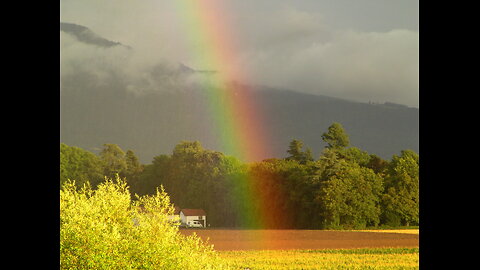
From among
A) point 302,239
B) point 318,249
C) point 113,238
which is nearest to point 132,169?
point 302,239

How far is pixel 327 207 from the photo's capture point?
1337 centimetres

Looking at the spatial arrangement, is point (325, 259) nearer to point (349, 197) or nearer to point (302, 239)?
point (302, 239)

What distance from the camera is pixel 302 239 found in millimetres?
13094

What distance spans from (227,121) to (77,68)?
1017 centimetres

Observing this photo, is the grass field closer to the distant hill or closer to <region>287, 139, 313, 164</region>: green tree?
<region>287, 139, 313, 164</region>: green tree

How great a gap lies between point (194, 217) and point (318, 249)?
343cm

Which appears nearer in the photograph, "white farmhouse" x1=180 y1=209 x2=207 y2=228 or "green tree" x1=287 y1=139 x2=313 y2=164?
"white farmhouse" x1=180 y1=209 x2=207 y2=228

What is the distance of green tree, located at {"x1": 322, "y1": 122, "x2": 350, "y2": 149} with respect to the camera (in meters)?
15.2

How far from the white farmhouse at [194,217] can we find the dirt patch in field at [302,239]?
317 mm

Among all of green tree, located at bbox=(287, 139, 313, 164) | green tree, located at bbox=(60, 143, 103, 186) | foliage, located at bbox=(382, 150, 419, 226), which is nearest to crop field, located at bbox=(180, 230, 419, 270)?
foliage, located at bbox=(382, 150, 419, 226)

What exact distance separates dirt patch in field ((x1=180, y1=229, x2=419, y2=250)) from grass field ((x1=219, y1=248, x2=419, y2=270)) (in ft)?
0.52

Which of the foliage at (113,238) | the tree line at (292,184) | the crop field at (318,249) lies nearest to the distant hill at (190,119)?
the tree line at (292,184)
